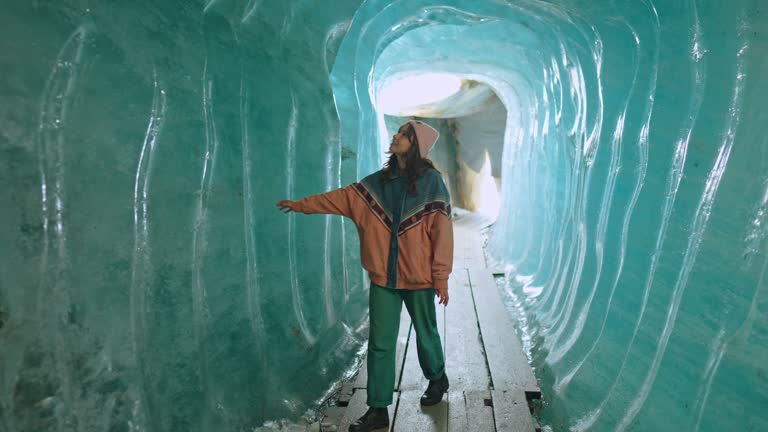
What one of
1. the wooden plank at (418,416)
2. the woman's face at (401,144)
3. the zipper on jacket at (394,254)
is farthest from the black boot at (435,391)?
the woman's face at (401,144)

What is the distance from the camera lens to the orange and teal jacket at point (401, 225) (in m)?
2.32

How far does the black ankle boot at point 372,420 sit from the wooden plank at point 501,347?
85 centimetres

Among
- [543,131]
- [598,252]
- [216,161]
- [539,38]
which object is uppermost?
[539,38]

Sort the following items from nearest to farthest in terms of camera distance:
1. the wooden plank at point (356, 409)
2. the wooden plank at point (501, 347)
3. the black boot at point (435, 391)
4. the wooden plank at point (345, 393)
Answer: the wooden plank at point (356, 409)
the black boot at point (435, 391)
the wooden plank at point (345, 393)
the wooden plank at point (501, 347)

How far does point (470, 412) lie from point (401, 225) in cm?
118

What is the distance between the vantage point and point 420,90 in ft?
29.4

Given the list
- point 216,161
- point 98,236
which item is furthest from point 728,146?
point 98,236

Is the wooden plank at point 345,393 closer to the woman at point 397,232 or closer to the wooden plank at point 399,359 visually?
the wooden plank at point 399,359

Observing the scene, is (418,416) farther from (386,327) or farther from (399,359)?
(399,359)

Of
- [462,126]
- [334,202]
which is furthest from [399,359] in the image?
[462,126]

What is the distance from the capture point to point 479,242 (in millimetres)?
8555

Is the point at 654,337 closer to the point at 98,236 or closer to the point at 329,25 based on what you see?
the point at 98,236

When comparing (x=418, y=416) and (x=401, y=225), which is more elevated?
(x=401, y=225)

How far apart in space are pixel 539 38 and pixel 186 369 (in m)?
3.96
